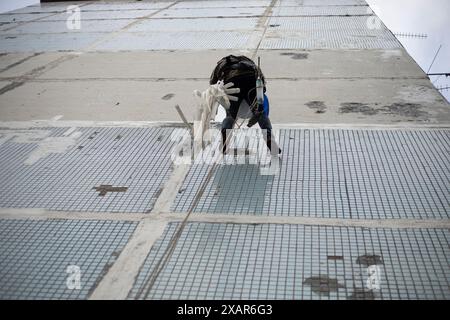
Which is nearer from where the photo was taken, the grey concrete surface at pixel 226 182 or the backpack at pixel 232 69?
the grey concrete surface at pixel 226 182

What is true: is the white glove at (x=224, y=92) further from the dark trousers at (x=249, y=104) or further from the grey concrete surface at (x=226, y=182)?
the grey concrete surface at (x=226, y=182)

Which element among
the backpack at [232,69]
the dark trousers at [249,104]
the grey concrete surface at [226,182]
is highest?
the backpack at [232,69]

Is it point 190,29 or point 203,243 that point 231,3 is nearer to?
point 190,29

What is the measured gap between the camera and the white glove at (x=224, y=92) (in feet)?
12.6

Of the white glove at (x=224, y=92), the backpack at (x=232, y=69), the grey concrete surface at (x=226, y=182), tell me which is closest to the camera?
the grey concrete surface at (x=226, y=182)

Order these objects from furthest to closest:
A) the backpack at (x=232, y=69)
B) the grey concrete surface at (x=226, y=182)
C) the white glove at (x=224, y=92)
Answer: the backpack at (x=232, y=69) < the white glove at (x=224, y=92) < the grey concrete surface at (x=226, y=182)

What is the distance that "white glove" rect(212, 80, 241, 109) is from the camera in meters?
3.84

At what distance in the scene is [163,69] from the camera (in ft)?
23.9

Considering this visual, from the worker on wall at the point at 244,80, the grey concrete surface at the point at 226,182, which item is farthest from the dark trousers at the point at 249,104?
the grey concrete surface at the point at 226,182

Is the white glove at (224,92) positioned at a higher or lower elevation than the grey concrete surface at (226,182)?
higher

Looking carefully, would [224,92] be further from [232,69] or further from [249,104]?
[249,104]

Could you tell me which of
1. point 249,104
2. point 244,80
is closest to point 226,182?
point 249,104

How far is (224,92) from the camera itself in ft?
12.7
